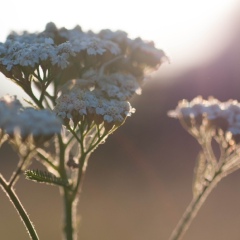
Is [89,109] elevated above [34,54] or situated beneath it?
situated beneath

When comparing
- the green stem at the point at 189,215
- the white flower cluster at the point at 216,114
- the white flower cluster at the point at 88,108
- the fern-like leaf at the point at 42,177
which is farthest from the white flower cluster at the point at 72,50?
the green stem at the point at 189,215

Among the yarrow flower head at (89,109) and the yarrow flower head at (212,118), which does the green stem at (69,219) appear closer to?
the yarrow flower head at (89,109)

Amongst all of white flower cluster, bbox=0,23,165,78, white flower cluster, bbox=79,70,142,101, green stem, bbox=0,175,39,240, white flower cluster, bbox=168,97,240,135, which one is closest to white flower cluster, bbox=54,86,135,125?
white flower cluster, bbox=79,70,142,101

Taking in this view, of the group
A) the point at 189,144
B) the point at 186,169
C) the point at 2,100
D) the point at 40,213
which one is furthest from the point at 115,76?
the point at 189,144

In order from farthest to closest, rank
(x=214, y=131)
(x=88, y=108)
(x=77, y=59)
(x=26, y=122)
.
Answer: (x=214, y=131) < (x=77, y=59) < (x=88, y=108) < (x=26, y=122)

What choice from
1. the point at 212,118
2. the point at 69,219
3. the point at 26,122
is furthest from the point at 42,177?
the point at 212,118

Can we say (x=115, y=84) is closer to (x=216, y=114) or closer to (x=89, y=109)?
(x=89, y=109)
